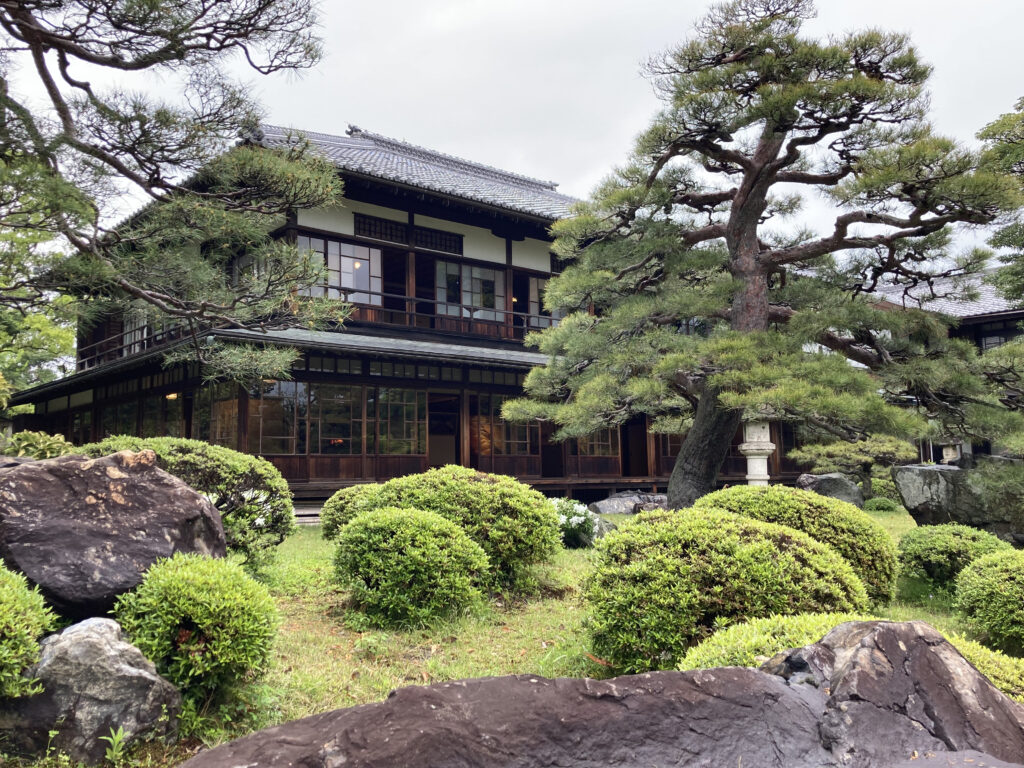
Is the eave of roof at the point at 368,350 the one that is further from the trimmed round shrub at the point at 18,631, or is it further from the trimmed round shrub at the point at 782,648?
the trimmed round shrub at the point at 782,648

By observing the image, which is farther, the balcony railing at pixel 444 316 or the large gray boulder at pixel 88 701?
the balcony railing at pixel 444 316

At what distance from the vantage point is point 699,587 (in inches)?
161

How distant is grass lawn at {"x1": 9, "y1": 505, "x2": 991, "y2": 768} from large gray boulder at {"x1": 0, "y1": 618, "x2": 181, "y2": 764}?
0.32 ft

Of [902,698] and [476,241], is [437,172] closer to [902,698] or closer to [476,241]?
[476,241]

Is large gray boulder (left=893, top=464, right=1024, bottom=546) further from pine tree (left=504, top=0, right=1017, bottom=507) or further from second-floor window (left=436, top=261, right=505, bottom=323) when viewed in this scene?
second-floor window (left=436, top=261, right=505, bottom=323)

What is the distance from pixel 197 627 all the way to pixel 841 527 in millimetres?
4675

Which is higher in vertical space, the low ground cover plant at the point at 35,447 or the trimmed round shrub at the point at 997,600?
the low ground cover plant at the point at 35,447

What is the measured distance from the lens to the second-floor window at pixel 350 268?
577 inches

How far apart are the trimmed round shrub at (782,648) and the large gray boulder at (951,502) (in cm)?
549

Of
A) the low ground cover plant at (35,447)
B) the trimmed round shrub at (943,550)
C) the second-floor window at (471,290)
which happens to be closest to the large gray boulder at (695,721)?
the trimmed round shrub at (943,550)

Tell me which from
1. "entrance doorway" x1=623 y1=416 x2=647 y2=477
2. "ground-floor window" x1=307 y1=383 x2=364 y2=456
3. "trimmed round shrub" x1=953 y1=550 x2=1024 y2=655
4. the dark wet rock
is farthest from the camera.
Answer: "entrance doorway" x1=623 y1=416 x2=647 y2=477

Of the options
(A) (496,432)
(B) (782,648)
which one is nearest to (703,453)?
(B) (782,648)

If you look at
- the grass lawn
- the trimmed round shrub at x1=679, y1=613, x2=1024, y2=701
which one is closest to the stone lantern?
the grass lawn

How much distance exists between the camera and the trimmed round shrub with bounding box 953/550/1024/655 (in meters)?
4.98
